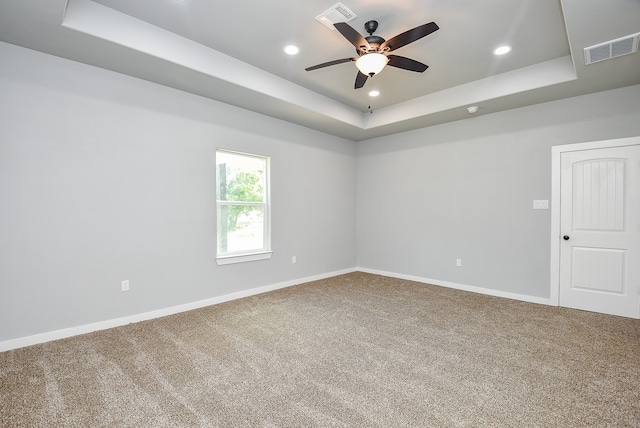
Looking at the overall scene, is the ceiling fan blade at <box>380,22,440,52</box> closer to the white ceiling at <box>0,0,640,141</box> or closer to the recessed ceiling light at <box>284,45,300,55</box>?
the white ceiling at <box>0,0,640,141</box>

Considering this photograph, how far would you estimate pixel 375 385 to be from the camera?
85.7 inches

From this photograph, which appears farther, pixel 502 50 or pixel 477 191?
pixel 477 191

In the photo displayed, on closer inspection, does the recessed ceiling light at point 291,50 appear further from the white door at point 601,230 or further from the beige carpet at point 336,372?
the white door at point 601,230

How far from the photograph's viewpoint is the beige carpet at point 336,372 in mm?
1857

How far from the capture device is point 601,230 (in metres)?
3.78

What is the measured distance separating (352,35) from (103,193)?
292 centimetres

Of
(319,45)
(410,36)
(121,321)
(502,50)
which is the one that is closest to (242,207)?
(121,321)

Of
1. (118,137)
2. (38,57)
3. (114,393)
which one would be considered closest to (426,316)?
(114,393)

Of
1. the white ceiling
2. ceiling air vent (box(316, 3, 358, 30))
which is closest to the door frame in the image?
the white ceiling

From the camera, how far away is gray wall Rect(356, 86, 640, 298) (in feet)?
13.2

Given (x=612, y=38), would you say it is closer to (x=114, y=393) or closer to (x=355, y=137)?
(x=355, y=137)

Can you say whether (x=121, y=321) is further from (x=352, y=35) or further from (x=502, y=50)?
(x=502, y=50)

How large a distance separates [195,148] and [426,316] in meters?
3.54

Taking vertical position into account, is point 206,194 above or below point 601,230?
above
